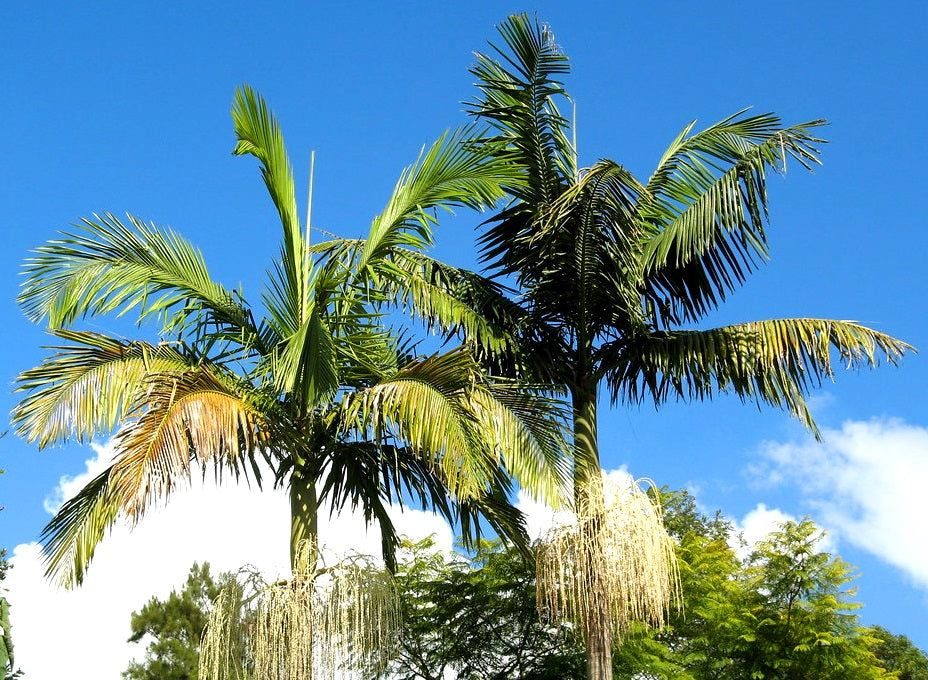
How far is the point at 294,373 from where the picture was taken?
386 inches

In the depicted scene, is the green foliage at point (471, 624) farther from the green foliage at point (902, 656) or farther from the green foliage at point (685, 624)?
the green foliage at point (902, 656)

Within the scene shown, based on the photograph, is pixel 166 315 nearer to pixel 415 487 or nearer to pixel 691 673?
pixel 415 487

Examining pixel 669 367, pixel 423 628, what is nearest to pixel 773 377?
pixel 669 367

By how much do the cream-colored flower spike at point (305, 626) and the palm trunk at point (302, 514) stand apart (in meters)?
0.10

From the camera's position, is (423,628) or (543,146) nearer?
(543,146)

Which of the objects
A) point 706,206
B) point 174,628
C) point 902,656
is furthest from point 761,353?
point 902,656

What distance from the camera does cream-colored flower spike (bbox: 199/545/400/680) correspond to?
9.74m

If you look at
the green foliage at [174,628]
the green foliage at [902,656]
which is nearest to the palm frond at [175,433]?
the green foliage at [174,628]

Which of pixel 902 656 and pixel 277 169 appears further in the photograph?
pixel 902 656

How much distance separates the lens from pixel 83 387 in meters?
10.2

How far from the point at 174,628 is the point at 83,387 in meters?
16.4

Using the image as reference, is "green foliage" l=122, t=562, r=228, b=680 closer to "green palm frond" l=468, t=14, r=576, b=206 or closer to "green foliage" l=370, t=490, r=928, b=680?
"green foliage" l=370, t=490, r=928, b=680

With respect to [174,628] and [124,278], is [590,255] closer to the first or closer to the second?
[124,278]

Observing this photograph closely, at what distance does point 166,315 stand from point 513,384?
3821 millimetres
